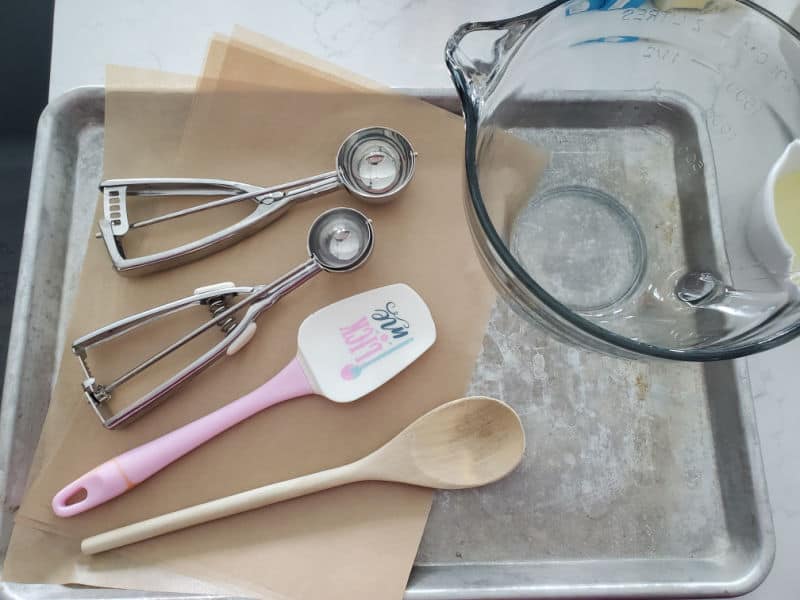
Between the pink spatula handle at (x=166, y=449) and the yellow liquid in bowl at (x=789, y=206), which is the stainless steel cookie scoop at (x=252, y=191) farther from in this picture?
the yellow liquid in bowl at (x=789, y=206)

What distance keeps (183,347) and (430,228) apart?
220 millimetres

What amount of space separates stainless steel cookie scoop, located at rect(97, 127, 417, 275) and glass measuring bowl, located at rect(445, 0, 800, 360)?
9 cm

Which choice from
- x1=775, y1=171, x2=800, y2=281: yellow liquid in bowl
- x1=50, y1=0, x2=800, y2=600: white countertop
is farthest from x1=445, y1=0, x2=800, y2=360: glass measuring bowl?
x1=50, y1=0, x2=800, y2=600: white countertop

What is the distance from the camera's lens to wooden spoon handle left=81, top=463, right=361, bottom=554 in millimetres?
452

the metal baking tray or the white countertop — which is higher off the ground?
the white countertop

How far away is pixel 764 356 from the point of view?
552 millimetres

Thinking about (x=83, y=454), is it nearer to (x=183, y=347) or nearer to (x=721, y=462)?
(x=183, y=347)

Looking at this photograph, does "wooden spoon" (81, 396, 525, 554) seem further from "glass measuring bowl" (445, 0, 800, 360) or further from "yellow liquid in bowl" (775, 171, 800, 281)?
"yellow liquid in bowl" (775, 171, 800, 281)

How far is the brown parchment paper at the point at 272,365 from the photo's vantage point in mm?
458

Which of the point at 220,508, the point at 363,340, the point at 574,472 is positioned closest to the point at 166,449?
the point at 220,508

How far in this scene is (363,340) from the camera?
0.49 meters

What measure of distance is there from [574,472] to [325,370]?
0.69ft

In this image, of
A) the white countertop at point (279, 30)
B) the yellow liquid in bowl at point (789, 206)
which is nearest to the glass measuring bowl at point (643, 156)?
the yellow liquid in bowl at point (789, 206)

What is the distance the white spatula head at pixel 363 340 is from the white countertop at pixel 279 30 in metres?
0.22
